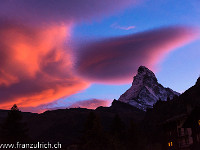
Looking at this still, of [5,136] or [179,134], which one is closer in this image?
[5,136]

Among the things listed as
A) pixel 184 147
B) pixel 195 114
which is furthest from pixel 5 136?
pixel 184 147

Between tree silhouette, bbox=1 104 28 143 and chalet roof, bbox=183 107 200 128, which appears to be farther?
chalet roof, bbox=183 107 200 128

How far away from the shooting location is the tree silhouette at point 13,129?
4709 centimetres

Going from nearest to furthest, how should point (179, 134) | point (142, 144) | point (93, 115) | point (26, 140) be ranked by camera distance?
point (26, 140), point (93, 115), point (142, 144), point (179, 134)

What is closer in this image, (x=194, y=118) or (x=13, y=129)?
(x=13, y=129)

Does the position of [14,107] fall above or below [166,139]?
above

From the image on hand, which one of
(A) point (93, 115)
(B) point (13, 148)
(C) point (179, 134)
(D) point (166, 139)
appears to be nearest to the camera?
(B) point (13, 148)

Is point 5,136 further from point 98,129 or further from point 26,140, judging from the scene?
point 98,129

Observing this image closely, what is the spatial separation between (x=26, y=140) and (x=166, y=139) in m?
45.6

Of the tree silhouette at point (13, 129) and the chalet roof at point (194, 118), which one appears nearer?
the tree silhouette at point (13, 129)

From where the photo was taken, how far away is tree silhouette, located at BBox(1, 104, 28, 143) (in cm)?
4709

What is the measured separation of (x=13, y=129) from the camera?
4775cm

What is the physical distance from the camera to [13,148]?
45.2 metres

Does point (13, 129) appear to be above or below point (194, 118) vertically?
below
